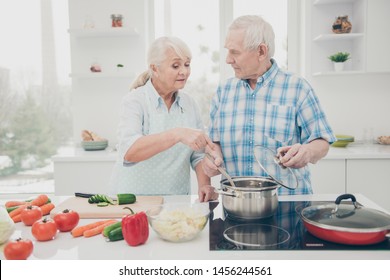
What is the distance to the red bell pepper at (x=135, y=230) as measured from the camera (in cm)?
115

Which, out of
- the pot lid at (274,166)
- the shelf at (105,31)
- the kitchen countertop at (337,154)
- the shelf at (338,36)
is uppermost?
the shelf at (105,31)

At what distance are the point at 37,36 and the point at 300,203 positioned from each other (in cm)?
317

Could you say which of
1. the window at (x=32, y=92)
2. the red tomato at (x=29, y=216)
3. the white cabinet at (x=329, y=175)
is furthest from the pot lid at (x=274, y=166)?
the window at (x=32, y=92)

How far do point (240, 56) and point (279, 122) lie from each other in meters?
0.37

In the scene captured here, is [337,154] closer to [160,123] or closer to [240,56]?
[240,56]

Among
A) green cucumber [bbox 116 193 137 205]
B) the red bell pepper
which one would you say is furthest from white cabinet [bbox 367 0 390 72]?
the red bell pepper

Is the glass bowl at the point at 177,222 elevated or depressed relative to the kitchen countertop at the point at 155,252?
elevated

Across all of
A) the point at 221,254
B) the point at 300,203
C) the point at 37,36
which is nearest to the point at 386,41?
the point at 300,203

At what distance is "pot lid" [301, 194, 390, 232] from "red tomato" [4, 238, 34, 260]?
0.81m

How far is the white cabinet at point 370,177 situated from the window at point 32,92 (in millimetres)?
2604

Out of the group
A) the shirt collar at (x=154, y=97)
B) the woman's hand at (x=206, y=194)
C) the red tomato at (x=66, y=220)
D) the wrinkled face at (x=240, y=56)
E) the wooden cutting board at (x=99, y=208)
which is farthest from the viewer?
the shirt collar at (x=154, y=97)

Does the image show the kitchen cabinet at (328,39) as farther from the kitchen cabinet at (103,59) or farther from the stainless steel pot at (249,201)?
the stainless steel pot at (249,201)

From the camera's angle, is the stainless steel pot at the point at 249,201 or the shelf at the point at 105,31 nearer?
the stainless steel pot at the point at 249,201
